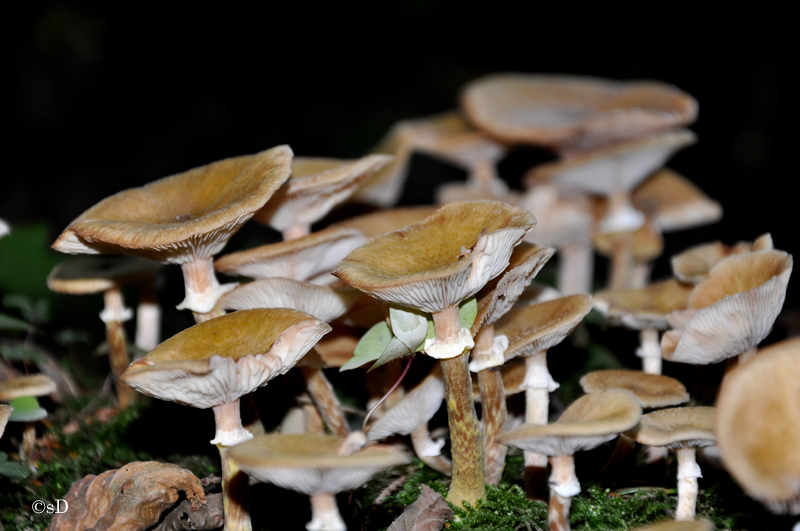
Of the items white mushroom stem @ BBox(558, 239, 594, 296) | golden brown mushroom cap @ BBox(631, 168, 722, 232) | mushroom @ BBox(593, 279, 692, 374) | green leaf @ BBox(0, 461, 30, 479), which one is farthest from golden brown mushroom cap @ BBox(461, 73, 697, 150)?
green leaf @ BBox(0, 461, 30, 479)

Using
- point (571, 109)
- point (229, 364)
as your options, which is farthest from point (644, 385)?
point (571, 109)

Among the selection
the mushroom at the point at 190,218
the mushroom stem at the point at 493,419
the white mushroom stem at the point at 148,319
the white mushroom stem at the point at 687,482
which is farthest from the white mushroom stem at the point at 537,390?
the white mushroom stem at the point at 148,319

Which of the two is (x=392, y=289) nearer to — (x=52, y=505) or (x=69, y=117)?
(x=52, y=505)

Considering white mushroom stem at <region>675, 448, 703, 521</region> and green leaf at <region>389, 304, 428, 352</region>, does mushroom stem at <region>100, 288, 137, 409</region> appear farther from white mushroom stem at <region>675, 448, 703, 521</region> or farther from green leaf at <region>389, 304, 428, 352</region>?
white mushroom stem at <region>675, 448, 703, 521</region>

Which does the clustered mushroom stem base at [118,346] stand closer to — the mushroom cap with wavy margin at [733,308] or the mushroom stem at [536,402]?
the mushroom stem at [536,402]

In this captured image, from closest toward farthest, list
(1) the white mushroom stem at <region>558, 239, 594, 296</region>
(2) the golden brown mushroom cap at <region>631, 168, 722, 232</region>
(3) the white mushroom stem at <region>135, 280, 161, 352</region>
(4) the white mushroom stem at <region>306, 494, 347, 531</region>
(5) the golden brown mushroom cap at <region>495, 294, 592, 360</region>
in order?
(4) the white mushroom stem at <region>306, 494, 347, 531</region>, (5) the golden brown mushroom cap at <region>495, 294, 592, 360</region>, (3) the white mushroom stem at <region>135, 280, 161, 352</region>, (2) the golden brown mushroom cap at <region>631, 168, 722, 232</region>, (1) the white mushroom stem at <region>558, 239, 594, 296</region>

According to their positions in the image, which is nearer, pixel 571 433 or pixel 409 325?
pixel 571 433

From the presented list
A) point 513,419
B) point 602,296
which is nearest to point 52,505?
point 513,419

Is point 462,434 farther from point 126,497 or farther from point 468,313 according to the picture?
point 126,497
